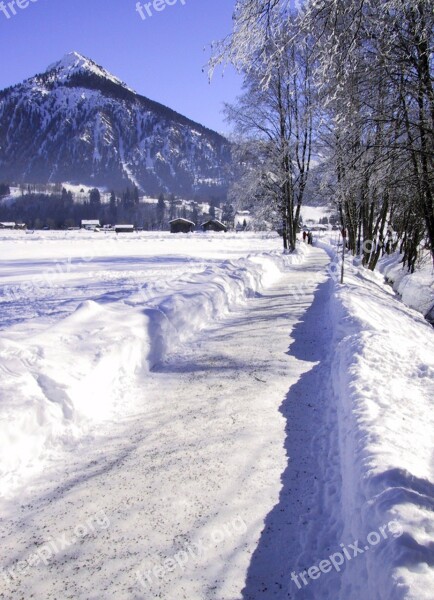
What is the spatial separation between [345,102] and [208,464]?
824 cm

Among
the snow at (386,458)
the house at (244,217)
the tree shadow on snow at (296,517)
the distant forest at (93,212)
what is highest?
the distant forest at (93,212)

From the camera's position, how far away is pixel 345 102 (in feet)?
28.8

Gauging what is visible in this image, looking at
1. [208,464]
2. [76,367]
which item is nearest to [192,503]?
[208,464]

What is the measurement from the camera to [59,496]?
122 inches

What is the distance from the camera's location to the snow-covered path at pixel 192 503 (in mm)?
2410

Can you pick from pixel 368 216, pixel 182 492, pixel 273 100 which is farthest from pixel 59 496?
pixel 273 100

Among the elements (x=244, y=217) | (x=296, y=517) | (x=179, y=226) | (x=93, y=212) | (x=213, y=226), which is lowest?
(x=296, y=517)

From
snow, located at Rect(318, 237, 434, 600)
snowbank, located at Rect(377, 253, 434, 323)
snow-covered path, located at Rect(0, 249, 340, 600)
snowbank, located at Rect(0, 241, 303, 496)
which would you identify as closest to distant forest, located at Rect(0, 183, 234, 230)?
snowbank, located at Rect(377, 253, 434, 323)

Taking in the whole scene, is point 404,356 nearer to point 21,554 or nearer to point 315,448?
point 315,448

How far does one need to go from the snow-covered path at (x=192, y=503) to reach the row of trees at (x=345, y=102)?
139 inches

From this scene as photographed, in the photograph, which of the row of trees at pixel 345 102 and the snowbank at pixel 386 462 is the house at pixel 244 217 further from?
the snowbank at pixel 386 462

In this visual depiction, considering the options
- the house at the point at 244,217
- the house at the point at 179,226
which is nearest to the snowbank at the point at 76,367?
the house at the point at 244,217

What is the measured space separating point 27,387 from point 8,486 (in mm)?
909

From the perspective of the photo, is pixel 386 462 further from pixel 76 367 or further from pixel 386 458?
pixel 76 367
